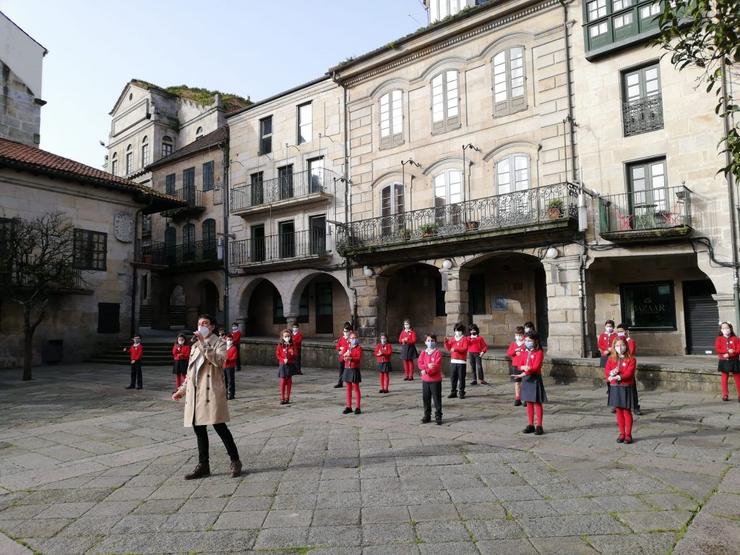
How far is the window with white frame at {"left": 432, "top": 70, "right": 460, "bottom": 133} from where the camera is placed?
65.6 feet

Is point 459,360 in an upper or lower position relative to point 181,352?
lower

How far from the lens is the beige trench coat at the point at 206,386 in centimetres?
614

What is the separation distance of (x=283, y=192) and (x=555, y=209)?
43.2 ft

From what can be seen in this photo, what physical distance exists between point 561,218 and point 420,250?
206 inches

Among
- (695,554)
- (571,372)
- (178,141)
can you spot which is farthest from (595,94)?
(178,141)

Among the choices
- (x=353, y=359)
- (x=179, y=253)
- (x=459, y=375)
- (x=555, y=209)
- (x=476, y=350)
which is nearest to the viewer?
(x=353, y=359)

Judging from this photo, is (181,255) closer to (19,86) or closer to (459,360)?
(19,86)

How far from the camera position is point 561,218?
16.3m

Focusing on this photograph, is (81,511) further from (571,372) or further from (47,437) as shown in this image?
(571,372)

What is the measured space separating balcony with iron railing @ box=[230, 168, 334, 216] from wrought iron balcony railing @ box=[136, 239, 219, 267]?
113 inches

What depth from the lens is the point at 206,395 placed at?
20.2ft

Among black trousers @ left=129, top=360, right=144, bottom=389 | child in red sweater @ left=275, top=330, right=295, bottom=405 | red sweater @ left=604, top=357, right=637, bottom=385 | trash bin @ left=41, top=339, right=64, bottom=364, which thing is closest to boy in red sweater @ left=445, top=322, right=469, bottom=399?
child in red sweater @ left=275, top=330, right=295, bottom=405

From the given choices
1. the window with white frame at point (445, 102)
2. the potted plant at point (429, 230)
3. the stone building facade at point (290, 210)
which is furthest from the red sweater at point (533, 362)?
the stone building facade at point (290, 210)

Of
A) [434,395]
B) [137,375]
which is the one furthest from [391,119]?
[434,395]
